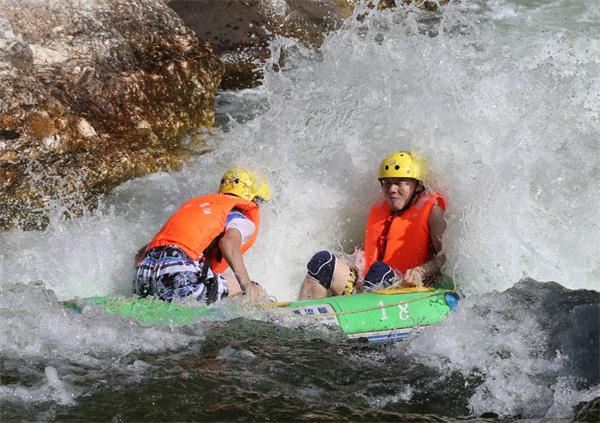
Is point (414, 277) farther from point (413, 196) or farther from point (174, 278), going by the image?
point (174, 278)

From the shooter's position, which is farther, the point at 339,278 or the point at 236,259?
the point at 339,278

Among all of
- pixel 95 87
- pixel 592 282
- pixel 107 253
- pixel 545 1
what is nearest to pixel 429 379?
pixel 592 282

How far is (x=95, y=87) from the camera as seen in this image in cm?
933

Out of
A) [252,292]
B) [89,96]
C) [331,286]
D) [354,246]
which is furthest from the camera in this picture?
[89,96]

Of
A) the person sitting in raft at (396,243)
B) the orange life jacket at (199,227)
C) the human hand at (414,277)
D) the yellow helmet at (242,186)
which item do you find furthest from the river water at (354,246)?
the yellow helmet at (242,186)

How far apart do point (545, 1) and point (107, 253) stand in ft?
31.3

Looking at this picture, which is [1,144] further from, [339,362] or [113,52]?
[339,362]

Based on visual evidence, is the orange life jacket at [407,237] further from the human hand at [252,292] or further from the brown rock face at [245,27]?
the brown rock face at [245,27]

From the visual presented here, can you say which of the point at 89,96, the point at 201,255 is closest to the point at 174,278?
the point at 201,255

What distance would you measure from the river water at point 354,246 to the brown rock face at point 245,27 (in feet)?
1.12

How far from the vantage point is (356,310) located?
605 centimetres

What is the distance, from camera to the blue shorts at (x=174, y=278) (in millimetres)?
6312

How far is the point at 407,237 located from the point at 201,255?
183 centimetres

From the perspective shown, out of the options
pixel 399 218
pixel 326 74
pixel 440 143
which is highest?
pixel 326 74
